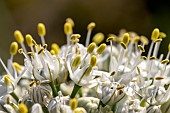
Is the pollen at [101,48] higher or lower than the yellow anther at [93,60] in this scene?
higher

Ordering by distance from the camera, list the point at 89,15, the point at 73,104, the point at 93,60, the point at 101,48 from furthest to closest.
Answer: the point at 89,15 < the point at 101,48 < the point at 93,60 < the point at 73,104

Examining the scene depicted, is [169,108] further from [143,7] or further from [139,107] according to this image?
[143,7]

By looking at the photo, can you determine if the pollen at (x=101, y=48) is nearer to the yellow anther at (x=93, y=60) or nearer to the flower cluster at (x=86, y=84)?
the flower cluster at (x=86, y=84)

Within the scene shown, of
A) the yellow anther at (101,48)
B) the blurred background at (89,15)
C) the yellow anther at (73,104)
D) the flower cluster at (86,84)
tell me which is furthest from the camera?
the blurred background at (89,15)

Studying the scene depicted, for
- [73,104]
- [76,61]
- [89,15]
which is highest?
[89,15]

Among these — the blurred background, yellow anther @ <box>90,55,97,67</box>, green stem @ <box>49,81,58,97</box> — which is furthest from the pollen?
the blurred background

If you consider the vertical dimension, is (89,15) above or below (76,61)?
above

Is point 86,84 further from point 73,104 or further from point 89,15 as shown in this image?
point 89,15

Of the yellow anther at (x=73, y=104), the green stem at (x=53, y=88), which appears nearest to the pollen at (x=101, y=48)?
the green stem at (x=53, y=88)

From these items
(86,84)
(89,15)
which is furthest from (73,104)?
(89,15)

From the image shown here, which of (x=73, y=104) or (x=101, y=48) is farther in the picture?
(x=101, y=48)
